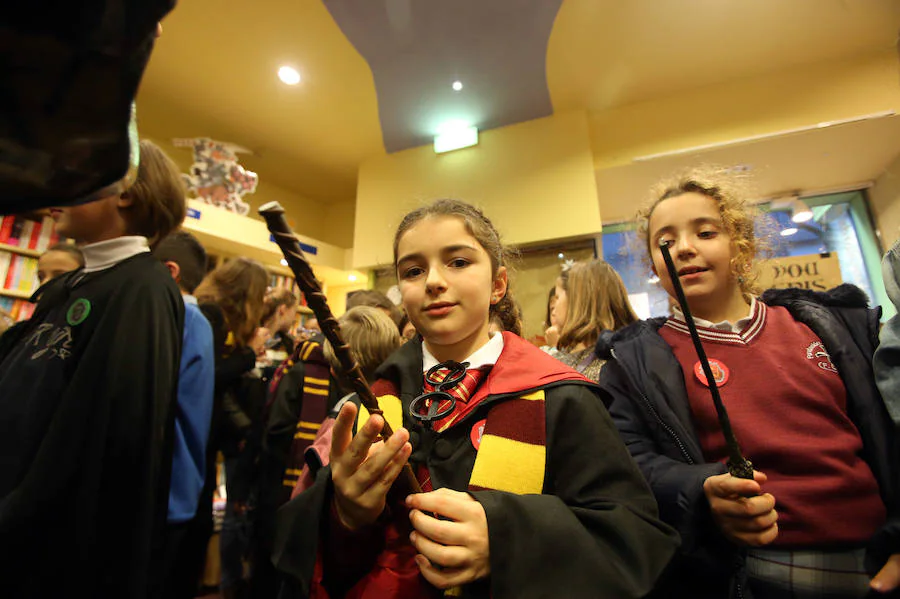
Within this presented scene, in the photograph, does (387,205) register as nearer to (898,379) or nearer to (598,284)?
(598,284)

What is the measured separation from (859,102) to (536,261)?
8.12 feet

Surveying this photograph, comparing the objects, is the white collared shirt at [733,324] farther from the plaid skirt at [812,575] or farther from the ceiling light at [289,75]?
the ceiling light at [289,75]

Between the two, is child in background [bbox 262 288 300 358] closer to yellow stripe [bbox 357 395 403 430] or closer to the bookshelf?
yellow stripe [bbox 357 395 403 430]

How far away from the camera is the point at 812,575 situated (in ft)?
2.47

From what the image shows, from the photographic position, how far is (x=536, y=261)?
11.5ft

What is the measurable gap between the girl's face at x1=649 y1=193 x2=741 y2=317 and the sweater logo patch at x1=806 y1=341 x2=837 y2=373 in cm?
20

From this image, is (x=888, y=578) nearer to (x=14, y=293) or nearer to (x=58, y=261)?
(x=58, y=261)

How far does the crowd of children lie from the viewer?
59 centimetres

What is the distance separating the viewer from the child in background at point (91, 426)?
726 mm

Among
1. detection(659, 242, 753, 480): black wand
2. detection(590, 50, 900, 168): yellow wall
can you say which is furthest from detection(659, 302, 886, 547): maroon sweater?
detection(590, 50, 900, 168): yellow wall

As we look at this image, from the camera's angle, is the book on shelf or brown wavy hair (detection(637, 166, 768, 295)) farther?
the book on shelf

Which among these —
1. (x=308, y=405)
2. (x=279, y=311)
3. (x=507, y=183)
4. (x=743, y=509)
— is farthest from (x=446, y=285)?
(x=507, y=183)

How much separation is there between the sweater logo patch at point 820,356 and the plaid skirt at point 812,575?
1.13 feet

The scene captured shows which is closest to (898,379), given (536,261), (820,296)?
(820,296)
